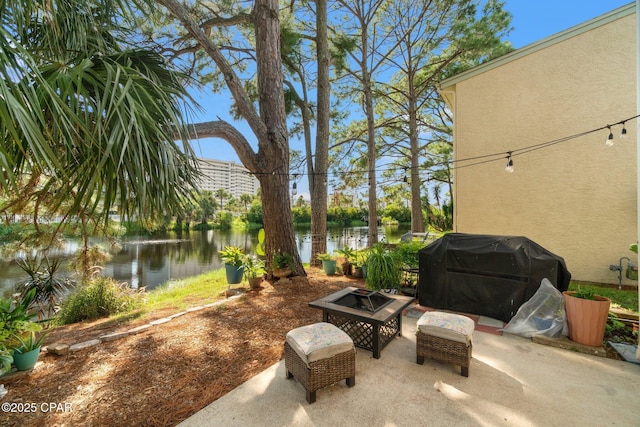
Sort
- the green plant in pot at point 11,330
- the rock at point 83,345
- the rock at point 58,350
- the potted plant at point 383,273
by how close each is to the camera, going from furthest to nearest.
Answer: the potted plant at point 383,273 → the rock at point 83,345 → the rock at point 58,350 → the green plant in pot at point 11,330

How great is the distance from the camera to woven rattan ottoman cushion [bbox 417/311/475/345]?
217 cm

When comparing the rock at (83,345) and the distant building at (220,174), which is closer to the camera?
the rock at (83,345)

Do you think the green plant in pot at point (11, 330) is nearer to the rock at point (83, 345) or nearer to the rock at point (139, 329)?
the rock at point (83, 345)

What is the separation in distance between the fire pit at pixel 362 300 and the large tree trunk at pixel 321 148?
172 inches

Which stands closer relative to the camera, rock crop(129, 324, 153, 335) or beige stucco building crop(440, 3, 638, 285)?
rock crop(129, 324, 153, 335)

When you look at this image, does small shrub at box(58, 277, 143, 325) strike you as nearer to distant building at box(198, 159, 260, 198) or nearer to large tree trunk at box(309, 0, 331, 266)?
distant building at box(198, 159, 260, 198)

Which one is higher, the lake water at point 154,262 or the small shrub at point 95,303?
the small shrub at point 95,303

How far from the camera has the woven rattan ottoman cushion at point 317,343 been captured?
188cm

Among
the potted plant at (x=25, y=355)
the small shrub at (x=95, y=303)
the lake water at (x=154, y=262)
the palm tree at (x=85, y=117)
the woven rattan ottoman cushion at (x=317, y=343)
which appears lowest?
the lake water at (x=154, y=262)

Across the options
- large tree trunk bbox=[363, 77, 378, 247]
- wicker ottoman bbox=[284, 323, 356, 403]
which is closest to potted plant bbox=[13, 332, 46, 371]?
wicker ottoman bbox=[284, 323, 356, 403]

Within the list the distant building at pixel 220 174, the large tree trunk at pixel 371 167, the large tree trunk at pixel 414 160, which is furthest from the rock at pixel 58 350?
the large tree trunk at pixel 414 160

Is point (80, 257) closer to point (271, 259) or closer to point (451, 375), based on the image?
point (271, 259)

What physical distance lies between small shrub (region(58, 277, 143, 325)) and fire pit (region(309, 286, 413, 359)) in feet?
13.8

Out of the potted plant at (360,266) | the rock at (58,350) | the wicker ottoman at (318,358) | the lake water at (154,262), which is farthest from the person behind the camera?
the lake water at (154,262)
